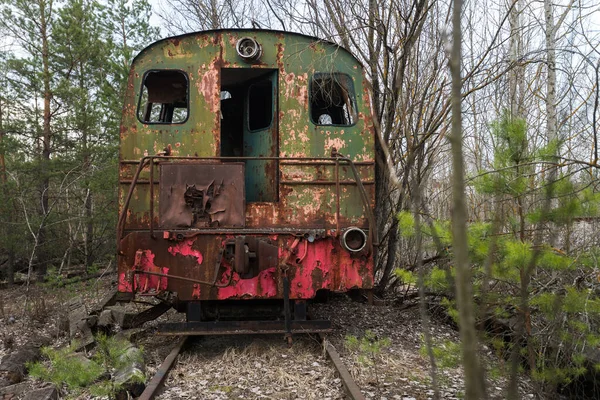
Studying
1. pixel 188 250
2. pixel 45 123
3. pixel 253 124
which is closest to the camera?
pixel 188 250

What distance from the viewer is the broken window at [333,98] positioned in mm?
6035

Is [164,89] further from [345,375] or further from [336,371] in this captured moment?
[345,375]

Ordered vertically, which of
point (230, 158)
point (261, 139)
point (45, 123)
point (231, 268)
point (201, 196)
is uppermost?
point (45, 123)

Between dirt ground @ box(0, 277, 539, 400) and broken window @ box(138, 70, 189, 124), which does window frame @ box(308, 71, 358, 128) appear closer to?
broken window @ box(138, 70, 189, 124)

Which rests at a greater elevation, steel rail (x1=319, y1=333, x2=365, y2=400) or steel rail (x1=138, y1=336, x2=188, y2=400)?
steel rail (x1=319, y1=333, x2=365, y2=400)

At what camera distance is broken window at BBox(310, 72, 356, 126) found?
604cm

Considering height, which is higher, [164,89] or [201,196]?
[164,89]

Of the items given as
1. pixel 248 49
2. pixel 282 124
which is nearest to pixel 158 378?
pixel 282 124

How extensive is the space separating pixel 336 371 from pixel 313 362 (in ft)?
1.77

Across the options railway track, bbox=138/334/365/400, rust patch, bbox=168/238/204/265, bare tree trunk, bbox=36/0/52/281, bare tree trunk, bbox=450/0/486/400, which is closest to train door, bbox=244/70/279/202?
rust patch, bbox=168/238/204/265

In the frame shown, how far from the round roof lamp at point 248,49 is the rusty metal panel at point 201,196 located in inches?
53.1

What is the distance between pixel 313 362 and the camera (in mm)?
4992

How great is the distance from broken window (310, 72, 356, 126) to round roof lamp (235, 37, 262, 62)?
726 millimetres

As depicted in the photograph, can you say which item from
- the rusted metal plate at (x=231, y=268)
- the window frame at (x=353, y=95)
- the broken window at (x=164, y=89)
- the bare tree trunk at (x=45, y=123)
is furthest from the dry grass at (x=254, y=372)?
the bare tree trunk at (x=45, y=123)
